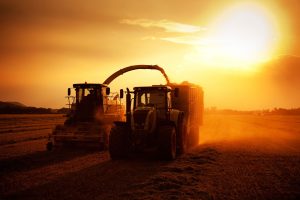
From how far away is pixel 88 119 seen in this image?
18.5 meters

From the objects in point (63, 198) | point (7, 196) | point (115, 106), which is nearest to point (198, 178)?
point (63, 198)

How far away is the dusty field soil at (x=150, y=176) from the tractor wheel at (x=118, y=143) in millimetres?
337

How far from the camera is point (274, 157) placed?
49.1ft

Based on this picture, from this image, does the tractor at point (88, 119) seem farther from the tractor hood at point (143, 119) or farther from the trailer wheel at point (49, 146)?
the tractor hood at point (143, 119)

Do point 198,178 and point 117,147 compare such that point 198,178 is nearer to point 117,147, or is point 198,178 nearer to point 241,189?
point 241,189

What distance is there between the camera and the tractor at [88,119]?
17.4 meters

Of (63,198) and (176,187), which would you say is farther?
(176,187)

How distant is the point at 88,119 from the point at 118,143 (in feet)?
15.5

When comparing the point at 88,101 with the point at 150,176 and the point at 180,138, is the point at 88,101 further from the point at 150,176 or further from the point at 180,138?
the point at 150,176

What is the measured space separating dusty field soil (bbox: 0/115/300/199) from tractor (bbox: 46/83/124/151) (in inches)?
42.5

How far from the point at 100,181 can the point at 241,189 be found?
3.86 meters

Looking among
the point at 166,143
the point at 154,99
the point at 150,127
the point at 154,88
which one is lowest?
the point at 166,143

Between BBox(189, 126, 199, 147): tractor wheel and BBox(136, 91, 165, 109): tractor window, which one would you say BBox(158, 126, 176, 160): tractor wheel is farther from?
BBox(189, 126, 199, 147): tractor wheel

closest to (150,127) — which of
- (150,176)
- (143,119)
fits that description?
(143,119)
